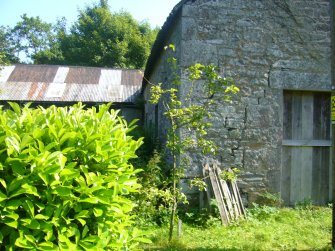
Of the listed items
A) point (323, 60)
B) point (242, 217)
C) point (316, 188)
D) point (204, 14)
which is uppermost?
point (204, 14)

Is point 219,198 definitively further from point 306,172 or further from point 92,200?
point 92,200

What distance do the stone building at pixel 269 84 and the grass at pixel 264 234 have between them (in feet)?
1.61

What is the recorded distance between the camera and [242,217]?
499cm

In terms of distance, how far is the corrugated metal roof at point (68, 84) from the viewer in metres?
13.1

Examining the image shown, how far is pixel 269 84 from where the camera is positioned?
5.55m

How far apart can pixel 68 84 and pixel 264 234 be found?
1180cm

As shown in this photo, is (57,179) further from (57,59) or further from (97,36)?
(57,59)

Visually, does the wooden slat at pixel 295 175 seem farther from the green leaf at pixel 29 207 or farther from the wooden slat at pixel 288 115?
Answer: the green leaf at pixel 29 207

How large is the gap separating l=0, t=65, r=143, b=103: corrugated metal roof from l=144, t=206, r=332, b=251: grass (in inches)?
360

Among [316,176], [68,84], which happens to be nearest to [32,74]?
[68,84]

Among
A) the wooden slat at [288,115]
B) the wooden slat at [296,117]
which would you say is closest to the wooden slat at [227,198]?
the wooden slat at [288,115]

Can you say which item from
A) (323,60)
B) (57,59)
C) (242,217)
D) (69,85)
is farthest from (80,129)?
(57,59)

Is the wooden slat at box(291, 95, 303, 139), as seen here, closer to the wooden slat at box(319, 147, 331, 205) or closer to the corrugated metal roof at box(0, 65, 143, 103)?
the wooden slat at box(319, 147, 331, 205)

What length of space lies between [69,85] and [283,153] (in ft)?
35.3
